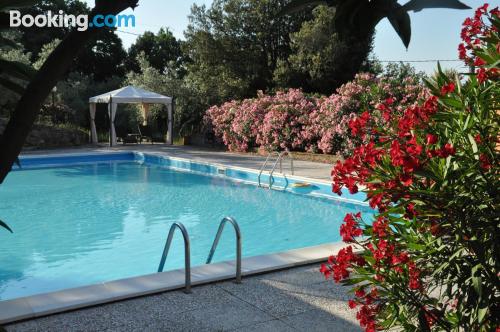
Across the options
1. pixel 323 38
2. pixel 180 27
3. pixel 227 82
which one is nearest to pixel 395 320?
pixel 323 38

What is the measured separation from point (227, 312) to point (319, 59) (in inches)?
716

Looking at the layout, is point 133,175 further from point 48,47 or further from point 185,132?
point 48,47

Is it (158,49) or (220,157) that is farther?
(158,49)

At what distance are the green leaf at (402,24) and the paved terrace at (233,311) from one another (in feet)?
10.7

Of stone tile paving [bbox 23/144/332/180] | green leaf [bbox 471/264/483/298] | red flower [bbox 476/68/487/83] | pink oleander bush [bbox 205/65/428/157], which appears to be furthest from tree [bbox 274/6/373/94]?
green leaf [bbox 471/264/483/298]

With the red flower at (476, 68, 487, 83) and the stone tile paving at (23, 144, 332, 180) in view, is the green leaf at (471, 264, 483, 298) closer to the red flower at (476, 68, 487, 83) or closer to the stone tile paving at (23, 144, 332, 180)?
the red flower at (476, 68, 487, 83)

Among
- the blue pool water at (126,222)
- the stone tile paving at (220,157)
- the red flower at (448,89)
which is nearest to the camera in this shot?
the red flower at (448,89)

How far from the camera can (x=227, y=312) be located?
4004mm

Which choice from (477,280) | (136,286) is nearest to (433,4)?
(477,280)

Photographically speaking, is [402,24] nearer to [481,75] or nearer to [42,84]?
[42,84]

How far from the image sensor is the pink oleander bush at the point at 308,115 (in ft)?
47.9

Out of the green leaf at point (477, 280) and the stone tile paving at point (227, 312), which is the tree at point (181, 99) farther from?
the green leaf at point (477, 280)

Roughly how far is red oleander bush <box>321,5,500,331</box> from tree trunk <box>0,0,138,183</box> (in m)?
1.86

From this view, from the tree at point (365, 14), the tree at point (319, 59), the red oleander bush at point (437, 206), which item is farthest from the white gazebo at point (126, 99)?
the tree at point (365, 14)
